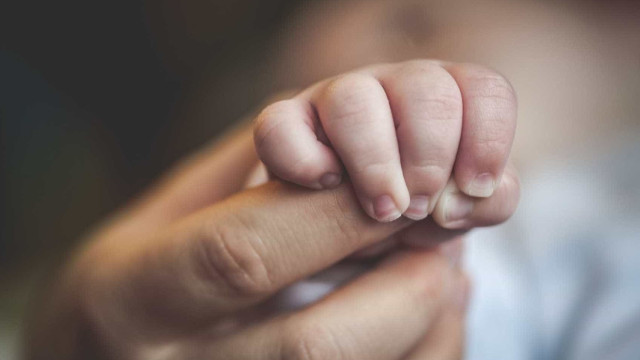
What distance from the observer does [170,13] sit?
4.84 feet

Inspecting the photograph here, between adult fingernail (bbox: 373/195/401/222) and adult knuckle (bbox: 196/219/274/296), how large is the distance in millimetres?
104

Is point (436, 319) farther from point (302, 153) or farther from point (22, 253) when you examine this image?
point (22, 253)

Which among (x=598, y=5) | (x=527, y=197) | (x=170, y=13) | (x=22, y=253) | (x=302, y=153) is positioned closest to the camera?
(x=302, y=153)

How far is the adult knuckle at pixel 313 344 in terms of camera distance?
48cm

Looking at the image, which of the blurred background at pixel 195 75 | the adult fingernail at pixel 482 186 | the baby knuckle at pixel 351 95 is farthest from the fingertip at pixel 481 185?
the blurred background at pixel 195 75

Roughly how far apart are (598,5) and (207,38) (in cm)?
95

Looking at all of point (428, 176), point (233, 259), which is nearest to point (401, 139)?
point (428, 176)

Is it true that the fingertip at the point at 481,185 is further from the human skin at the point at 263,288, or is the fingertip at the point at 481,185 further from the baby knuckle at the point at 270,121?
the baby knuckle at the point at 270,121

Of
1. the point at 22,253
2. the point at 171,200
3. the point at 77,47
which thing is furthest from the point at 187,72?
the point at 171,200

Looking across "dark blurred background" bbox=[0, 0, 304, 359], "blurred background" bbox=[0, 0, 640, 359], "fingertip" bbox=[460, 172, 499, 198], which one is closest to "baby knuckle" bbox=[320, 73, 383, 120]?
"fingertip" bbox=[460, 172, 499, 198]

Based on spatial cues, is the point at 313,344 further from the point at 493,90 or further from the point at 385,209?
the point at 493,90

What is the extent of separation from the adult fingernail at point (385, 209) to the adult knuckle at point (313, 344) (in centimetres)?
12

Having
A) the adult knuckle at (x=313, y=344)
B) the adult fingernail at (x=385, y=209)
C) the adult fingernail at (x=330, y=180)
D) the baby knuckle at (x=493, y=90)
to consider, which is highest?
the baby knuckle at (x=493, y=90)

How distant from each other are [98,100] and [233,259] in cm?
115
